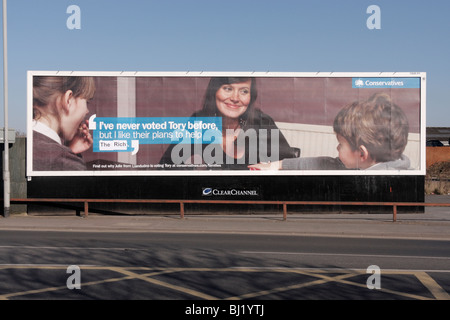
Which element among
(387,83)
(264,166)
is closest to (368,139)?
(387,83)

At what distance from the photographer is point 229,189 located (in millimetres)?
23312

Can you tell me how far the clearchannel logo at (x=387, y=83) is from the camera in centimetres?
2319

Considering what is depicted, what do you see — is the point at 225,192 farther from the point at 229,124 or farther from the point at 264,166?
the point at 229,124

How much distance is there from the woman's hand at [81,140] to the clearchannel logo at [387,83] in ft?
37.5

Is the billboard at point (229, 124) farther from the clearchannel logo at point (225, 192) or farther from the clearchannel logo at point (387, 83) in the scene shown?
the clearchannel logo at point (225, 192)

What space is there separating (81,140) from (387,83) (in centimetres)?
1321

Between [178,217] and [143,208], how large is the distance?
2.17 metres

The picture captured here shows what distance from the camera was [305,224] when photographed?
19.9 meters

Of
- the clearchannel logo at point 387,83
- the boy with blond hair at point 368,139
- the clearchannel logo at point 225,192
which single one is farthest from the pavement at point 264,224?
the clearchannel logo at point 387,83

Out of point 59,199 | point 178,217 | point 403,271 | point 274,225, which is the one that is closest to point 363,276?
point 403,271

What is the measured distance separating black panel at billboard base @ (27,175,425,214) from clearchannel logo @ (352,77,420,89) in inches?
153

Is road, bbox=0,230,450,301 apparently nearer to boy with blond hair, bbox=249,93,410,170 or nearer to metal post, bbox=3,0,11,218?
metal post, bbox=3,0,11,218

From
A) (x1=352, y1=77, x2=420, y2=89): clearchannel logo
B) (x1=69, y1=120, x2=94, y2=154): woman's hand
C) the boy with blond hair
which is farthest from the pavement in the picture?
(x1=352, y1=77, x2=420, y2=89): clearchannel logo

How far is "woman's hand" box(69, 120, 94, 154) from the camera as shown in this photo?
23078 mm
